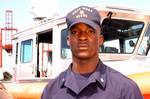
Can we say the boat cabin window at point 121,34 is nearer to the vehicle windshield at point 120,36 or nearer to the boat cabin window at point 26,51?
the vehicle windshield at point 120,36

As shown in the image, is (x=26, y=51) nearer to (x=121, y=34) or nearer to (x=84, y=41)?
(x=121, y=34)

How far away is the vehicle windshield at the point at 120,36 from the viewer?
18.9 feet

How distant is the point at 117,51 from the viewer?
19.4 feet

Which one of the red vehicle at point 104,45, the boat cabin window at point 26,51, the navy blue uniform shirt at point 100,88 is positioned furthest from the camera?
the boat cabin window at point 26,51

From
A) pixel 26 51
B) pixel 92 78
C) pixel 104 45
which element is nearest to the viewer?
pixel 92 78

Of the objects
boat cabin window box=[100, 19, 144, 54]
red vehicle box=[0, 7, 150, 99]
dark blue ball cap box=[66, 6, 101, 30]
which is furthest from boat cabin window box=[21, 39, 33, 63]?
dark blue ball cap box=[66, 6, 101, 30]

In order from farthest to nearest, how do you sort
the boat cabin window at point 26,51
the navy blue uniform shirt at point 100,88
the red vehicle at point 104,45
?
1. the boat cabin window at point 26,51
2. the red vehicle at point 104,45
3. the navy blue uniform shirt at point 100,88

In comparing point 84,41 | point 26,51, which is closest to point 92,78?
point 84,41

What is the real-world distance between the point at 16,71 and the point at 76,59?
5.57 meters

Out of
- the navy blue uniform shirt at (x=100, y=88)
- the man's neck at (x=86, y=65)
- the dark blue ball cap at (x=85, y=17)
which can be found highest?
the dark blue ball cap at (x=85, y=17)

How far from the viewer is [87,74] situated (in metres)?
2.15

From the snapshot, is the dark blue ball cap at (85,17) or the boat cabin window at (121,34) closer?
the dark blue ball cap at (85,17)

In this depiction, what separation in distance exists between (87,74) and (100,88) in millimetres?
97

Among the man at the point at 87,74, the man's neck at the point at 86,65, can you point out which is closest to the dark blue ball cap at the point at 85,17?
the man at the point at 87,74
